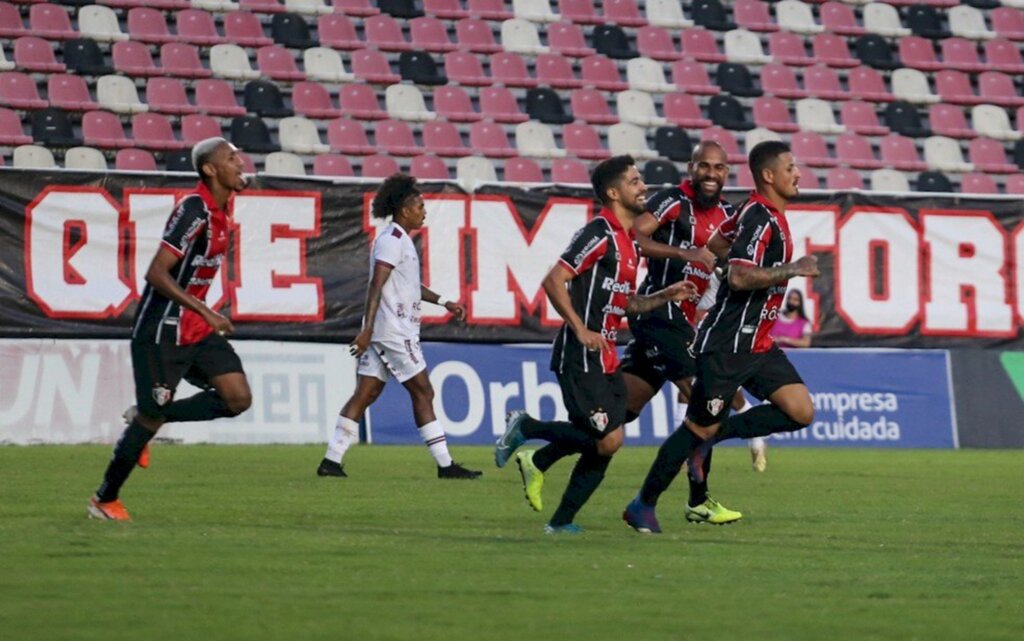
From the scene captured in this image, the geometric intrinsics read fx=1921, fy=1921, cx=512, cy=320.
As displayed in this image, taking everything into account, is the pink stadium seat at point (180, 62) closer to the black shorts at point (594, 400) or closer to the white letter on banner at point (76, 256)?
the white letter on banner at point (76, 256)

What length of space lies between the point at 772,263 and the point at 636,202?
0.86m

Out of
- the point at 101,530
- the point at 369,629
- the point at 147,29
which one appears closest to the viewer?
the point at 369,629

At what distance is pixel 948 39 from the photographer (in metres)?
29.4

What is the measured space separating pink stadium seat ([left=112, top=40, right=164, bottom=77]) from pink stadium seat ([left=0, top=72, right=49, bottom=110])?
1.17m

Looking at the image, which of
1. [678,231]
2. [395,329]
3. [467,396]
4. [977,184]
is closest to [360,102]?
[467,396]

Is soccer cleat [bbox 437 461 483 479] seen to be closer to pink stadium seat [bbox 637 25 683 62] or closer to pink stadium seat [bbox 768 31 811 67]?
pink stadium seat [bbox 637 25 683 62]

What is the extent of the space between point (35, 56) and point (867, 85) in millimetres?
12014

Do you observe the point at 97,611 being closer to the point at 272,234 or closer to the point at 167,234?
the point at 167,234

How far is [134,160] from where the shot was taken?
76.0 feet

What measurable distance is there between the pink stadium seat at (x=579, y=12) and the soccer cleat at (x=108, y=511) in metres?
17.8

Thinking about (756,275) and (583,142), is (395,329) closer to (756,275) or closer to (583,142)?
(756,275)

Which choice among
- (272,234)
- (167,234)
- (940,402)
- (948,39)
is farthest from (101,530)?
(948,39)

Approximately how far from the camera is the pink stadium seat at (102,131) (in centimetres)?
2350

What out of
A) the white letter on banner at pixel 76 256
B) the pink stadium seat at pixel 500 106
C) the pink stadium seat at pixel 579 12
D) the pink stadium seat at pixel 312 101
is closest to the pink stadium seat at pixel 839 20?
the pink stadium seat at pixel 579 12
